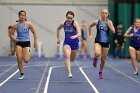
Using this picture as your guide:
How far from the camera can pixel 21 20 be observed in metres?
11.9

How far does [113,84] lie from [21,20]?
3.12m

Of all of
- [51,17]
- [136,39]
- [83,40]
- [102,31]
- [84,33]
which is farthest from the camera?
[51,17]

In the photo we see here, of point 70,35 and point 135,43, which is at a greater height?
point 70,35

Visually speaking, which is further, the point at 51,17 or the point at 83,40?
the point at 51,17

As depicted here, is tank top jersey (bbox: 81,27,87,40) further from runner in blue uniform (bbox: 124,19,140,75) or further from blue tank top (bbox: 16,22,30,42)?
blue tank top (bbox: 16,22,30,42)

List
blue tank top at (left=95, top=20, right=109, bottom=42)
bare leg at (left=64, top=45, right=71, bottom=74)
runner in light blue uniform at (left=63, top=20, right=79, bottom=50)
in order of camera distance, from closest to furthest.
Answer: bare leg at (left=64, top=45, right=71, bottom=74), runner in light blue uniform at (left=63, top=20, right=79, bottom=50), blue tank top at (left=95, top=20, right=109, bottom=42)

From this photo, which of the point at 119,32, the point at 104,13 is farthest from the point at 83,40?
the point at 104,13

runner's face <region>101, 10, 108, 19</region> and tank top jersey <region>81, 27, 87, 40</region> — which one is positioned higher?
runner's face <region>101, 10, 108, 19</region>

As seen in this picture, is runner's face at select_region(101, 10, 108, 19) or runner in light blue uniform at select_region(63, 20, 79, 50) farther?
runner's face at select_region(101, 10, 108, 19)

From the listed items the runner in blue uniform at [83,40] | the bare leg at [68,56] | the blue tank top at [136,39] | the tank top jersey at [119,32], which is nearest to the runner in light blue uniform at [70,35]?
the bare leg at [68,56]

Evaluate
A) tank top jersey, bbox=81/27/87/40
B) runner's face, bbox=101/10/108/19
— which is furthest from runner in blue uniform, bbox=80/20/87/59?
runner's face, bbox=101/10/108/19

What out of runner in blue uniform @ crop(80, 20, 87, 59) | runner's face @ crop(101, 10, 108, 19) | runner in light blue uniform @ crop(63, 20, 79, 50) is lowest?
runner in blue uniform @ crop(80, 20, 87, 59)

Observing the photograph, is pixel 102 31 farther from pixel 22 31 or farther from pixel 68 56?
pixel 22 31

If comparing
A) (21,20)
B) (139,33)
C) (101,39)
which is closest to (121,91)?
(101,39)
